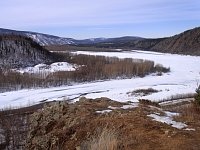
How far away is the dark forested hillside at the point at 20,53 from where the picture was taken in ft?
252

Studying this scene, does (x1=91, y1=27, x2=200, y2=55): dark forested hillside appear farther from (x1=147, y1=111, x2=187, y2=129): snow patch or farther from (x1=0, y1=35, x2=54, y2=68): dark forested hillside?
(x1=147, y1=111, x2=187, y2=129): snow patch

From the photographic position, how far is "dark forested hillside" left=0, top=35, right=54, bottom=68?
252 ft

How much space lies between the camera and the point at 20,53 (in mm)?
81750

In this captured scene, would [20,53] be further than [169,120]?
Yes

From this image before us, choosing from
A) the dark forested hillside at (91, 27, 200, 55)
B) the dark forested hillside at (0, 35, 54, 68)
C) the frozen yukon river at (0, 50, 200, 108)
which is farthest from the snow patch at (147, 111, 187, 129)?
the dark forested hillside at (91, 27, 200, 55)

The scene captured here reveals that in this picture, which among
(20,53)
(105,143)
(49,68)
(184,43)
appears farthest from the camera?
(184,43)

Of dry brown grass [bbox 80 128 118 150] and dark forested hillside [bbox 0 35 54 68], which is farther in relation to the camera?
dark forested hillside [bbox 0 35 54 68]

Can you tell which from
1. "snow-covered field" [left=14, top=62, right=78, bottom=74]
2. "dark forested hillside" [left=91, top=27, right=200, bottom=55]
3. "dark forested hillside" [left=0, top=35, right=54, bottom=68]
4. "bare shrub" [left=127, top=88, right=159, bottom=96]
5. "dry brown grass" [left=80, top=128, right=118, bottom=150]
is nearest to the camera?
"dry brown grass" [left=80, top=128, right=118, bottom=150]

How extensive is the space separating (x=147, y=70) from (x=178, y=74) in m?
7.16

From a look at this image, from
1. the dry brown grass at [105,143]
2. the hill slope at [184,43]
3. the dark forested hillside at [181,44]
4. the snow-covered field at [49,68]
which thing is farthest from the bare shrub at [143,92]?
the hill slope at [184,43]

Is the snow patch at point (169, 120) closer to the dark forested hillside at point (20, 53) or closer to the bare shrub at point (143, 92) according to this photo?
the bare shrub at point (143, 92)

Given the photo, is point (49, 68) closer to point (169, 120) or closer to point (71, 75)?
point (71, 75)

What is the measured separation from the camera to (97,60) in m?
83.3

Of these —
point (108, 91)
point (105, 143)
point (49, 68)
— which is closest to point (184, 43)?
point (49, 68)
